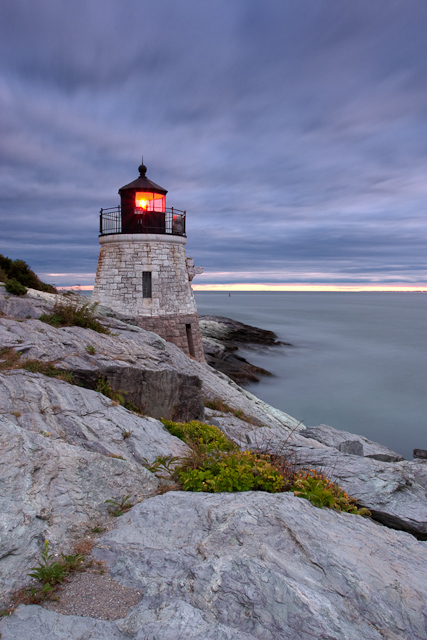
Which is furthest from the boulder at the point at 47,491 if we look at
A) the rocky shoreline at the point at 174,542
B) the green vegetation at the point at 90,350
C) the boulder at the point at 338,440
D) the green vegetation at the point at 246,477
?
the boulder at the point at 338,440

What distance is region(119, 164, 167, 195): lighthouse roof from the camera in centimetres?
1853

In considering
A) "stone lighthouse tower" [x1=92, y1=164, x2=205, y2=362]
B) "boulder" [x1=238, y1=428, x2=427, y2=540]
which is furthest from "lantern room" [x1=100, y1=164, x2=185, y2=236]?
"boulder" [x1=238, y1=428, x2=427, y2=540]

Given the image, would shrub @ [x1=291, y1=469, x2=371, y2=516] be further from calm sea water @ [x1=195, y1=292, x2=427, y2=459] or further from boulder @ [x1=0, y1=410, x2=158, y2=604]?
calm sea water @ [x1=195, y1=292, x2=427, y2=459]

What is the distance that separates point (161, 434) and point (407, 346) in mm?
48824

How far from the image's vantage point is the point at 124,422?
6.57 metres

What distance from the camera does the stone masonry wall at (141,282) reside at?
18219mm

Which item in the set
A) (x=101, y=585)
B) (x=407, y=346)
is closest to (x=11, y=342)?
(x=101, y=585)

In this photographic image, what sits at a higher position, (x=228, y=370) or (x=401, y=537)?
(x=401, y=537)

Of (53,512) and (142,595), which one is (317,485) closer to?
(142,595)

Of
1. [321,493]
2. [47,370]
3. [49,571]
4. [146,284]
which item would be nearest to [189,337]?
[146,284]

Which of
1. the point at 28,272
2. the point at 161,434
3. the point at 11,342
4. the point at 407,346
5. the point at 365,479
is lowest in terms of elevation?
the point at 407,346

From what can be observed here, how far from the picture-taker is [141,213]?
18.5 meters

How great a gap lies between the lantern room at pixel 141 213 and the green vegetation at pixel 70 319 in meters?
9.31

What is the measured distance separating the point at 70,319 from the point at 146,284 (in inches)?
355
